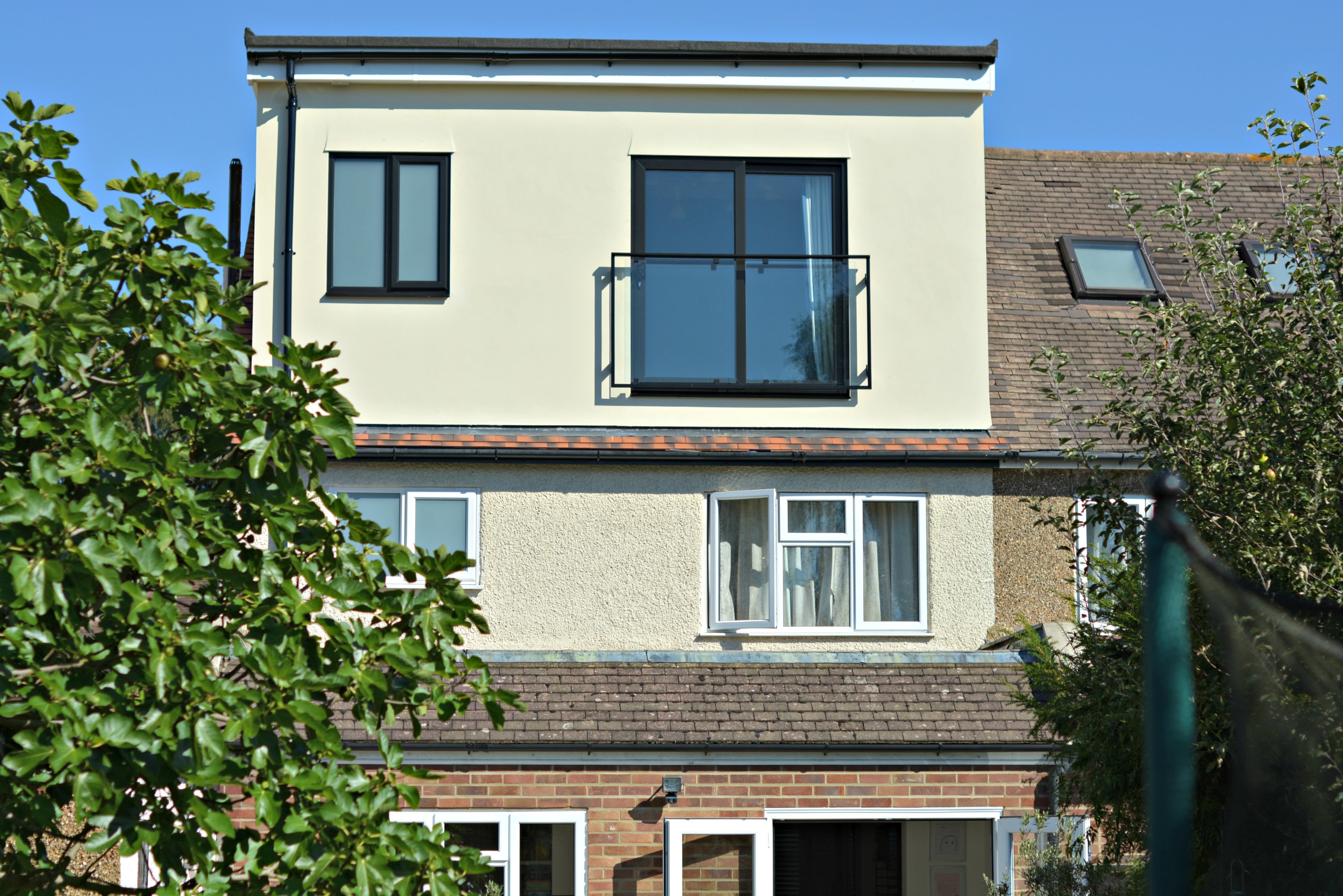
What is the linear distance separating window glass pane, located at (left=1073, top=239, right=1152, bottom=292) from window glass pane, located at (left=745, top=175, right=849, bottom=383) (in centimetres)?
330

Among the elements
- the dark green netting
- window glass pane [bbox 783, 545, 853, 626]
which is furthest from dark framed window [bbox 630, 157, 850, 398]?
the dark green netting

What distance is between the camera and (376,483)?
13.3 m

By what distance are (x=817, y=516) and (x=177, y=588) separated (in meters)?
9.50

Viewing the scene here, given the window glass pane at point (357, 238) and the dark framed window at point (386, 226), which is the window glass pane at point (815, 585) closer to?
the dark framed window at point (386, 226)

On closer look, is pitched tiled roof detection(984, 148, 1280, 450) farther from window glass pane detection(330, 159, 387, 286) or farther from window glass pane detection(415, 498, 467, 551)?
window glass pane detection(330, 159, 387, 286)

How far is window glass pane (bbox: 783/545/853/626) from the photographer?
533 inches

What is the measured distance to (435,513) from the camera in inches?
526

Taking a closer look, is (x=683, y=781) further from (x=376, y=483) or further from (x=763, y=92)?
(x=763, y=92)

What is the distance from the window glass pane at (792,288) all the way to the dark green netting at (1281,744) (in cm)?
1061

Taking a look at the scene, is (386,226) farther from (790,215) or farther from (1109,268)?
(1109,268)

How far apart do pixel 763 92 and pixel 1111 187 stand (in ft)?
17.0

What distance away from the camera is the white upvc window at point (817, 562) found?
44.2 feet

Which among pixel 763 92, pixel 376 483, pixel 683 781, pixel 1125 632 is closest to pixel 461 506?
pixel 376 483

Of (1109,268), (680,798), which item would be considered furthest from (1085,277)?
(680,798)
